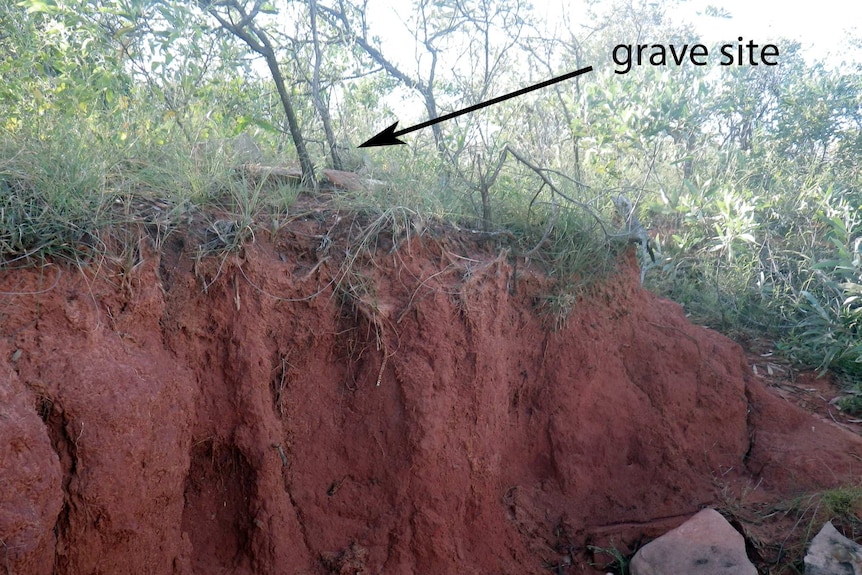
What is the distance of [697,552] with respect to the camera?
3627 mm

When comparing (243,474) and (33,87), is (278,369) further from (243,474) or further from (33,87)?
(33,87)

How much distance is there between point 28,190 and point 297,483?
5.69ft

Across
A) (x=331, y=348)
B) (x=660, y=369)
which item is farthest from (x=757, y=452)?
(x=331, y=348)

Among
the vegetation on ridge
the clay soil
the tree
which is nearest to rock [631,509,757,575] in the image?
the clay soil

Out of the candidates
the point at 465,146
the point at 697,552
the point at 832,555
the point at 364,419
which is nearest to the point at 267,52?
the point at 465,146

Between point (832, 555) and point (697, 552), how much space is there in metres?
0.65

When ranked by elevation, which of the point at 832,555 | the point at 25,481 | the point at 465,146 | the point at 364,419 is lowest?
the point at 832,555

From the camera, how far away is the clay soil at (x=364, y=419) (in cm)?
273

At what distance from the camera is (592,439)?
4238 millimetres

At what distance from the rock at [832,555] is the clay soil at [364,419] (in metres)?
0.18

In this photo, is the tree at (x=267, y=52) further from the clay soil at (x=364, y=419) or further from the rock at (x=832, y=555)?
the rock at (x=832, y=555)

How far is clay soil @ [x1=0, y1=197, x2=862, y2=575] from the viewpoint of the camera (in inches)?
107

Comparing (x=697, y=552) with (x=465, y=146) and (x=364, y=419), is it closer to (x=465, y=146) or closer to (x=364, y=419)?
(x=364, y=419)

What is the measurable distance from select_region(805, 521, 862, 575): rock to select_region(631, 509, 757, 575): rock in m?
0.31
